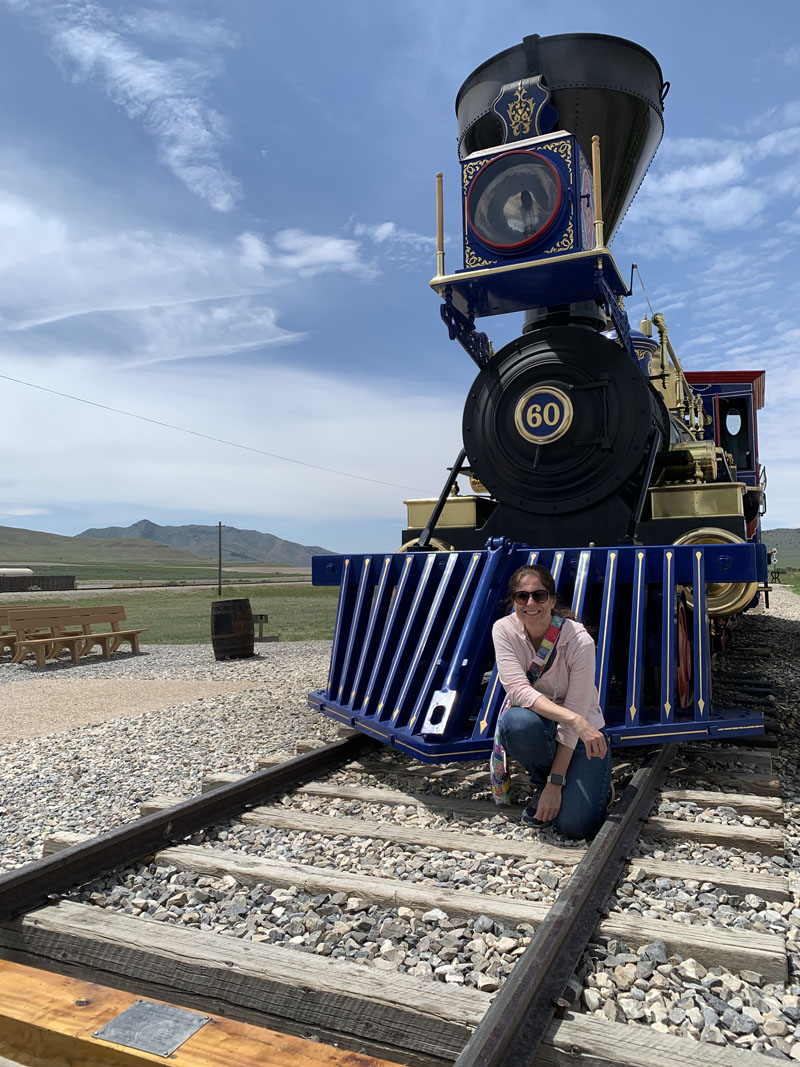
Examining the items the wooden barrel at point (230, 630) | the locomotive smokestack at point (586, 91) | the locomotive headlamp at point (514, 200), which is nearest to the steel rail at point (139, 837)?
the locomotive headlamp at point (514, 200)

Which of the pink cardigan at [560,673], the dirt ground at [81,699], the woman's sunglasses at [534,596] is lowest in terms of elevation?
the dirt ground at [81,699]

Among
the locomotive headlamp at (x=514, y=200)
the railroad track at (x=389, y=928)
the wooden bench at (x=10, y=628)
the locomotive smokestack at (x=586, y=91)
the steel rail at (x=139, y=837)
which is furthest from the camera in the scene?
the wooden bench at (x=10, y=628)

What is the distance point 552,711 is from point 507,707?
327 millimetres

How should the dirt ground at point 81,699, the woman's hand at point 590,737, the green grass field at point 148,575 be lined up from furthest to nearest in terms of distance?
the green grass field at point 148,575 → the dirt ground at point 81,699 → the woman's hand at point 590,737

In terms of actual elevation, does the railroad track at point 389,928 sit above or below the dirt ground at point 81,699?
above

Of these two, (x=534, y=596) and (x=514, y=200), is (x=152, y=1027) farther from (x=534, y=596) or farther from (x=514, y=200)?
(x=514, y=200)

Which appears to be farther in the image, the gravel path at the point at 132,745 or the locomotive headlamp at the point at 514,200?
the locomotive headlamp at the point at 514,200

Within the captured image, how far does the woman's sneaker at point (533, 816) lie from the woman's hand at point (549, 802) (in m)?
0.03

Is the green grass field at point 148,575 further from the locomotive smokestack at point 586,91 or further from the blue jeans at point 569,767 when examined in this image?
the blue jeans at point 569,767

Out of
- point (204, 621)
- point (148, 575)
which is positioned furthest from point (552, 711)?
point (148, 575)

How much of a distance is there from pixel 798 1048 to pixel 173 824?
2236 mm

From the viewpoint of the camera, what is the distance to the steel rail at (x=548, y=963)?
5.24 ft

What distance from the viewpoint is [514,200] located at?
16.2ft

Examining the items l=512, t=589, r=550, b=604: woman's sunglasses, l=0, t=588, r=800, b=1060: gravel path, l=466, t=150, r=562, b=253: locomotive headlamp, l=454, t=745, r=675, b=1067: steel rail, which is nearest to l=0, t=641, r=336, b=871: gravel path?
l=0, t=588, r=800, b=1060: gravel path
